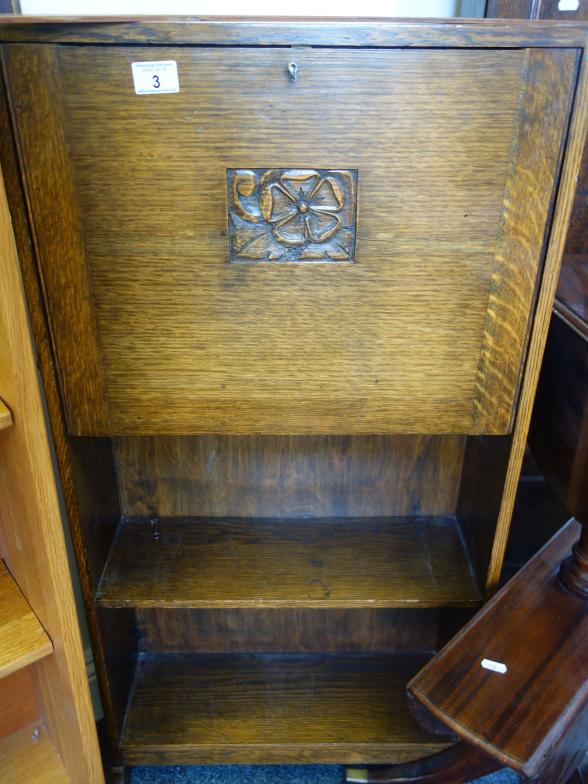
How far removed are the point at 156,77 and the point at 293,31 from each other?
0.53ft

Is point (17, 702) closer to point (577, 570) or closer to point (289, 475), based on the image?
point (289, 475)

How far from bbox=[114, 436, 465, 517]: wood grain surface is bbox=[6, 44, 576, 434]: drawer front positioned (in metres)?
0.31

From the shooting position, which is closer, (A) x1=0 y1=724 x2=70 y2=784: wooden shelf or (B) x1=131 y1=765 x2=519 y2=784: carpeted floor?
(A) x1=0 y1=724 x2=70 y2=784: wooden shelf

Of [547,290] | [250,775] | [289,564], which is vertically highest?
[547,290]

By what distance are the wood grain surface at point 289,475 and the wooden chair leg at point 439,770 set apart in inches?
16.8

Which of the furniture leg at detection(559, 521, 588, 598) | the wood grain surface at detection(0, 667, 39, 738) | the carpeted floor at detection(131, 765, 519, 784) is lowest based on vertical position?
the carpeted floor at detection(131, 765, 519, 784)

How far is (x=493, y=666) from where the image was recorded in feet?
3.18

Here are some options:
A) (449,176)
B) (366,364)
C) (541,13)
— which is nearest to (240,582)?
(366,364)

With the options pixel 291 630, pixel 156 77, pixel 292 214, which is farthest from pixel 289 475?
pixel 156 77

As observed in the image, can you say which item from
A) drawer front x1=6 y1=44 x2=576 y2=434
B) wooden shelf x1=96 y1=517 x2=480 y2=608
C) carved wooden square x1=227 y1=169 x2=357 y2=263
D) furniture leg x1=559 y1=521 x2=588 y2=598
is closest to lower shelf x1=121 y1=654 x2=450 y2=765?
wooden shelf x1=96 y1=517 x2=480 y2=608

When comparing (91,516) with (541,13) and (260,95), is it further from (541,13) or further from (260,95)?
(541,13)

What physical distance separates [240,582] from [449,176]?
0.75 metres

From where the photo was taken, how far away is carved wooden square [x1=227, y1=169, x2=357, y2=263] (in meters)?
0.83

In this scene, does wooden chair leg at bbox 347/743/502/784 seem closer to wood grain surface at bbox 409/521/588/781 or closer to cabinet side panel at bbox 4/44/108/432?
wood grain surface at bbox 409/521/588/781
